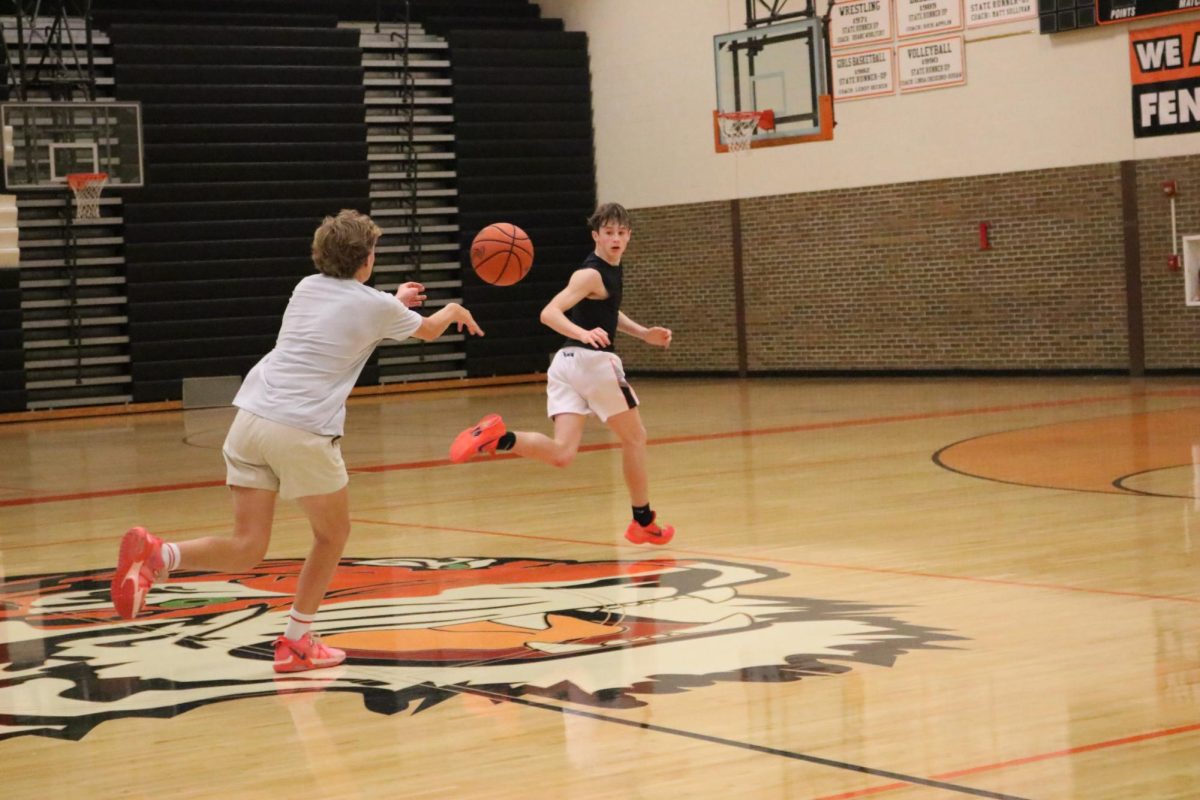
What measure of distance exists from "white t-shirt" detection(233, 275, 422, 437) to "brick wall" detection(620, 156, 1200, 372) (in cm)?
1518

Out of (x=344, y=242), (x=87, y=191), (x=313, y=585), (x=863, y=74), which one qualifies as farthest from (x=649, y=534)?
(x=863, y=74)

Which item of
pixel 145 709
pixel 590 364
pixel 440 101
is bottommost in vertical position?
pixel 145 709

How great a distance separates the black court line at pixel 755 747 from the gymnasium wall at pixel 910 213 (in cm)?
1564

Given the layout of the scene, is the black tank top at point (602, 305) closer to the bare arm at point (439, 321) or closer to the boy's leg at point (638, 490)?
the boy's leg at point (638, 490)

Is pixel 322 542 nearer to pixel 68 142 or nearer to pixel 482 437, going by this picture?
pixel 482 437

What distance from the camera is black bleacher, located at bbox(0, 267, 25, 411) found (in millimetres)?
21750

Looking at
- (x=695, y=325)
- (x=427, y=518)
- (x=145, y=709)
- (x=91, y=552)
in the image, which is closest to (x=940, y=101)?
(x=695, y=325)

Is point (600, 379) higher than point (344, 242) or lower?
lower

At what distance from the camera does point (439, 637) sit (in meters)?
6.07

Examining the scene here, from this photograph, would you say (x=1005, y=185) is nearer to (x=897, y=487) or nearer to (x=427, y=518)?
(x=897, y=487)

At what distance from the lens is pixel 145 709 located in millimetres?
5070

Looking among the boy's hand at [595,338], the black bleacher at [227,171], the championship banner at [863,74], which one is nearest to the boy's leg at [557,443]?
the boy's hand at [595,338]

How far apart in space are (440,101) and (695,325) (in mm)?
5082

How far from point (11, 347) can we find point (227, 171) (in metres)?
3.81
